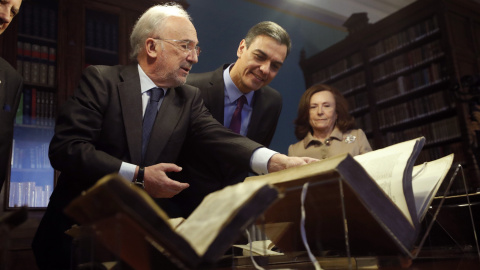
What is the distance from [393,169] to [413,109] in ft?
14.5

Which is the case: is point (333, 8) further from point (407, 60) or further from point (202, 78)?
point (202, 78)

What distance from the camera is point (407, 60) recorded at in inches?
192

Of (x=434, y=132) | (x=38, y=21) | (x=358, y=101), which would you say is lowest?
(x=434, y=132)

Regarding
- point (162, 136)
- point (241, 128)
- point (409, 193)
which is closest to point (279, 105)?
point (241, 128)

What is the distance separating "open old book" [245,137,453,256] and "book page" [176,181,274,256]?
0.08 metres

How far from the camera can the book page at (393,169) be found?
0.68m

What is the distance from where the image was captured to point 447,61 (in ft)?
14.5

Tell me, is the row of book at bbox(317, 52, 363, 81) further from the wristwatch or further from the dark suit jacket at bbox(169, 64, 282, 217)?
the wristwatch

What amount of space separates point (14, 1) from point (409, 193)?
1.40 metres

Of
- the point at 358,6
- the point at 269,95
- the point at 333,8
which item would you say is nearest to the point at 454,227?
the point at 269,95

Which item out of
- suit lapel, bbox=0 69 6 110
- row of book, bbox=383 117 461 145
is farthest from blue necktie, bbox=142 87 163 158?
row of book, bbox=383 117 461 145

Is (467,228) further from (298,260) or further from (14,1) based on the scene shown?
(14,1)

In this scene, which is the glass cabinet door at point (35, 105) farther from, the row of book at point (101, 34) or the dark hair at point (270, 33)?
the dark hair at point (270, 33)

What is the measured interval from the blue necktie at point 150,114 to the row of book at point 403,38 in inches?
160
